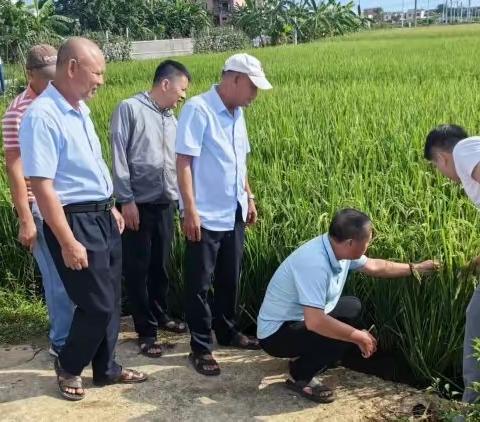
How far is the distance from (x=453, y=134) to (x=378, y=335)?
106 centimetres

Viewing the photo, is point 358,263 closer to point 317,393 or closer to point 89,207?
point 317,393

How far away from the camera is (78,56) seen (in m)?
2.09

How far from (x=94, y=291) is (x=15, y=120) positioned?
855 mm

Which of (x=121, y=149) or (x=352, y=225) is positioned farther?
(x=121, y=149)

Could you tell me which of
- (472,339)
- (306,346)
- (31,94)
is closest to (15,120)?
(31,94)

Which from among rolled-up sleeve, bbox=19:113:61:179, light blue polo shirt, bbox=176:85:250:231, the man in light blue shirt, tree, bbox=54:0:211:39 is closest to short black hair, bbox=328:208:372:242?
the man in light blue shirt

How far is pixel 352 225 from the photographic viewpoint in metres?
2.20

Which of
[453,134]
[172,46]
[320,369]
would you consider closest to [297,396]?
[320,369]

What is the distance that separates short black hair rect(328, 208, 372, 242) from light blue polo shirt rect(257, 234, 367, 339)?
0.11m

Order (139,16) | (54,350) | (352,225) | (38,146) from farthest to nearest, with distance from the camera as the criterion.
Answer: (139,16), (54,350), (352,225), (38,146)

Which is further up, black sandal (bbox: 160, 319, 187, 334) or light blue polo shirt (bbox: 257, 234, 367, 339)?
light blue polo shirt (bbox: 257, 234, 367, 339)

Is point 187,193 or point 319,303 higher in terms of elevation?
point 187,193

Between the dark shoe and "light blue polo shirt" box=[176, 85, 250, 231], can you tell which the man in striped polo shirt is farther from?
"light blue polo shirt" box=[176, 85, 250, 231]

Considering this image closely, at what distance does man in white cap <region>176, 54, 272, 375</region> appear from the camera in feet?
8.13
